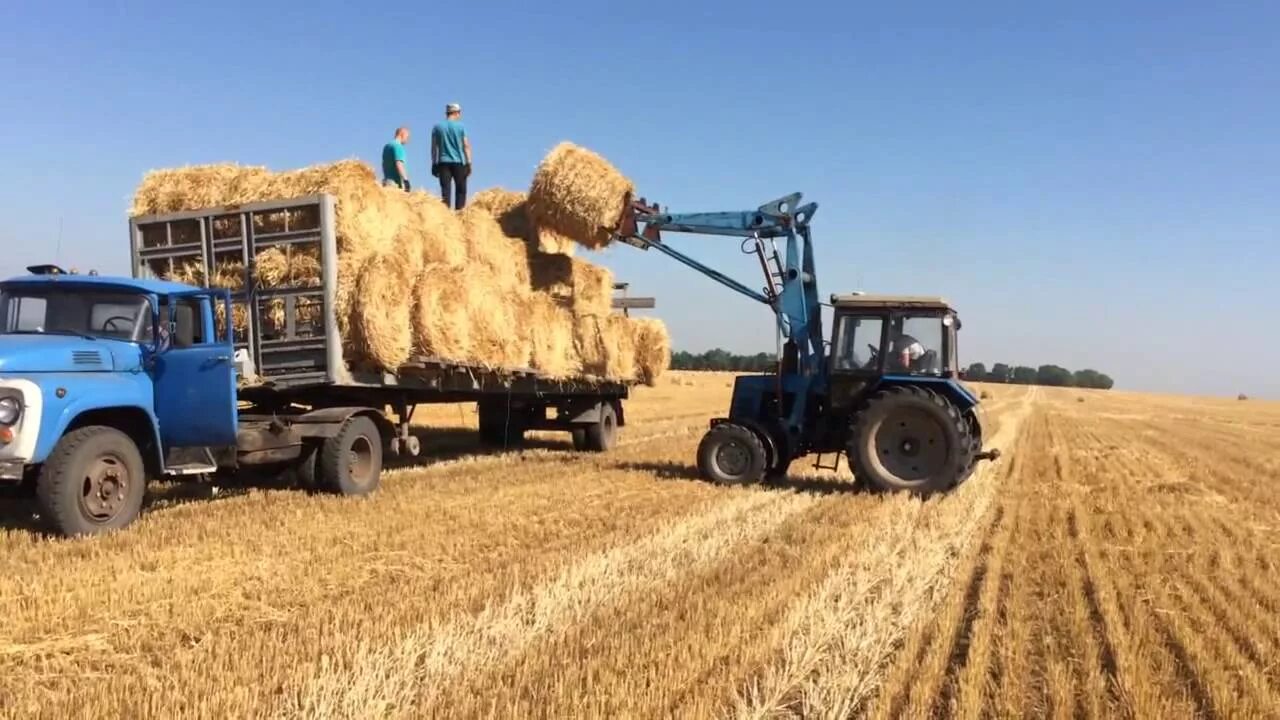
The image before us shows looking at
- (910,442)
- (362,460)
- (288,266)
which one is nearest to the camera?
(288,266)

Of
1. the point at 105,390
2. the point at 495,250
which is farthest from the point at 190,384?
the point at 495,250

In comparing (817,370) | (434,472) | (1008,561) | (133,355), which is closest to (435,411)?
(434,472)

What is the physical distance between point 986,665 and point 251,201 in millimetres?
7781

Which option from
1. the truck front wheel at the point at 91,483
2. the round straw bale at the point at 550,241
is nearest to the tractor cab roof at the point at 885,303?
the round straw bale at the point at 550,241

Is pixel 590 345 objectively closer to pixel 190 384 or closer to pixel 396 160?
pixel 396 160

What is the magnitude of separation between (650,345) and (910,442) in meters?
5.58

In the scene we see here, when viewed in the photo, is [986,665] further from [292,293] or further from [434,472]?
[434,472]

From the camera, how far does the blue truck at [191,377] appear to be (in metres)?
6.72

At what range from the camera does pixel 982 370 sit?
12383 millimetres

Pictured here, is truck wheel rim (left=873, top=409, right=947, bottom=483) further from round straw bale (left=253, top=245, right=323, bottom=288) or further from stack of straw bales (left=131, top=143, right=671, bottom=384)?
round straw bale (left=253, top=245, right=323, bottom=288)

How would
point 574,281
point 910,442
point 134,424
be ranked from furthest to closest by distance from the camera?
point 574,281 < point 910,442 < point 134,424

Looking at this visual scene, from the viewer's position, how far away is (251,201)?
8984mm

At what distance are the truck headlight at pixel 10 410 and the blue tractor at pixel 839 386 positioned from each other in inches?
272

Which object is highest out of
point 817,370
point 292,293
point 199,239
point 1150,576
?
point 199,239
